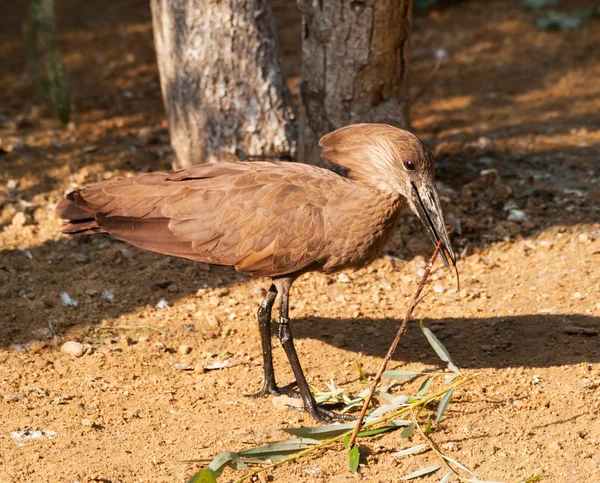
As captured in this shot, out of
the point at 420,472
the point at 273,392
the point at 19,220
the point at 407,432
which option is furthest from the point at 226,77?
the point at 420,472

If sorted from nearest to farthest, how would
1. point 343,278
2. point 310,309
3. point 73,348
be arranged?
point 73,348, point 310,309, point 343,278

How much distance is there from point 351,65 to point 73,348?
2.85 meters

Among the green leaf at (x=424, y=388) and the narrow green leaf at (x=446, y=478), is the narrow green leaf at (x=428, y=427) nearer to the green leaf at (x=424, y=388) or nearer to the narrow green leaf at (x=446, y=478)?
the green leaf at (x=424, y=388)

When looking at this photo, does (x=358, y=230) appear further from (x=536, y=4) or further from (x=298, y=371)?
(x=536, y=4)

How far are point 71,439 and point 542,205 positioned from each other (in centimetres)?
421

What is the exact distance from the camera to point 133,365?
5.01 metres

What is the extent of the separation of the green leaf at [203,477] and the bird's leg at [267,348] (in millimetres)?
1120

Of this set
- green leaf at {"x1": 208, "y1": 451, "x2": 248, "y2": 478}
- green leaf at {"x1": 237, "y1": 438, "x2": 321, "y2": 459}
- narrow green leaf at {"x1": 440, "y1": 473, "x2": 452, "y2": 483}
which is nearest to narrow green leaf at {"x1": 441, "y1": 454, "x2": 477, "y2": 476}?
narrow green leaf at {"x1": 440, "y1": 473, "x2": 452, "y2": 483}

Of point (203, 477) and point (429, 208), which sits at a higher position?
point (429, 208)

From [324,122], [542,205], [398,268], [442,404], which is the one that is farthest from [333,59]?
[442,404]

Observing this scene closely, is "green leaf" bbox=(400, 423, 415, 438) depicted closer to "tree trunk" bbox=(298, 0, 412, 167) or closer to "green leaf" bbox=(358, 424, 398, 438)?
"green leaf" bbox=(358, 424, 398, 438)

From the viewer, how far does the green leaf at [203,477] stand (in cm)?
364

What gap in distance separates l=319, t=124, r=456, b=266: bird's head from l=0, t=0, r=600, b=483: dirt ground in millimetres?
956

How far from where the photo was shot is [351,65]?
630 cm
